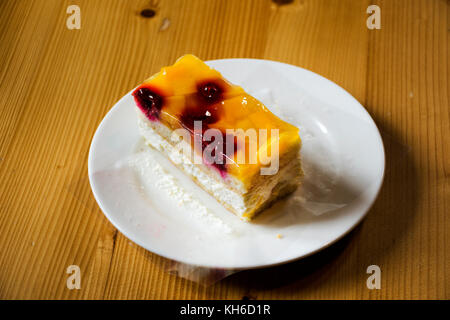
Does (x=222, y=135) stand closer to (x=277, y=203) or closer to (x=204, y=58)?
(x=277, y=203)

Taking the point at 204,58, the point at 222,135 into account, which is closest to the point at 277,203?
the point at 222,135

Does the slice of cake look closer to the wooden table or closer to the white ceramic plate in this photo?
the white ceramic plate

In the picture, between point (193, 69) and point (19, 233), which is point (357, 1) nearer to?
point (193, 69)

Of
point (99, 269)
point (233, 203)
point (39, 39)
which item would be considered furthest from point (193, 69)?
point (39, 39)

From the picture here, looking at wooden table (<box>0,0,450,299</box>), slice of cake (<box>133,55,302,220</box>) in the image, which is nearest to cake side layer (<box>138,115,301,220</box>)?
slice of cake (<box>133,55,302,220</box>)

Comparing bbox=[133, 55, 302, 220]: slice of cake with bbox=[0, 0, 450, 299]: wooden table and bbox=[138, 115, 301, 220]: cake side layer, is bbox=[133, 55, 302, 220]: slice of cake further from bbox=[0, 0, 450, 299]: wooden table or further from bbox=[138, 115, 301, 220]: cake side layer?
bbox=[0, 0, 450, 299]: wooden table

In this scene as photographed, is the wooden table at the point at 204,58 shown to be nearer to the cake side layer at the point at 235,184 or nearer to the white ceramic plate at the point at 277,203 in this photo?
the white ceramic plate at the point at 277,203
